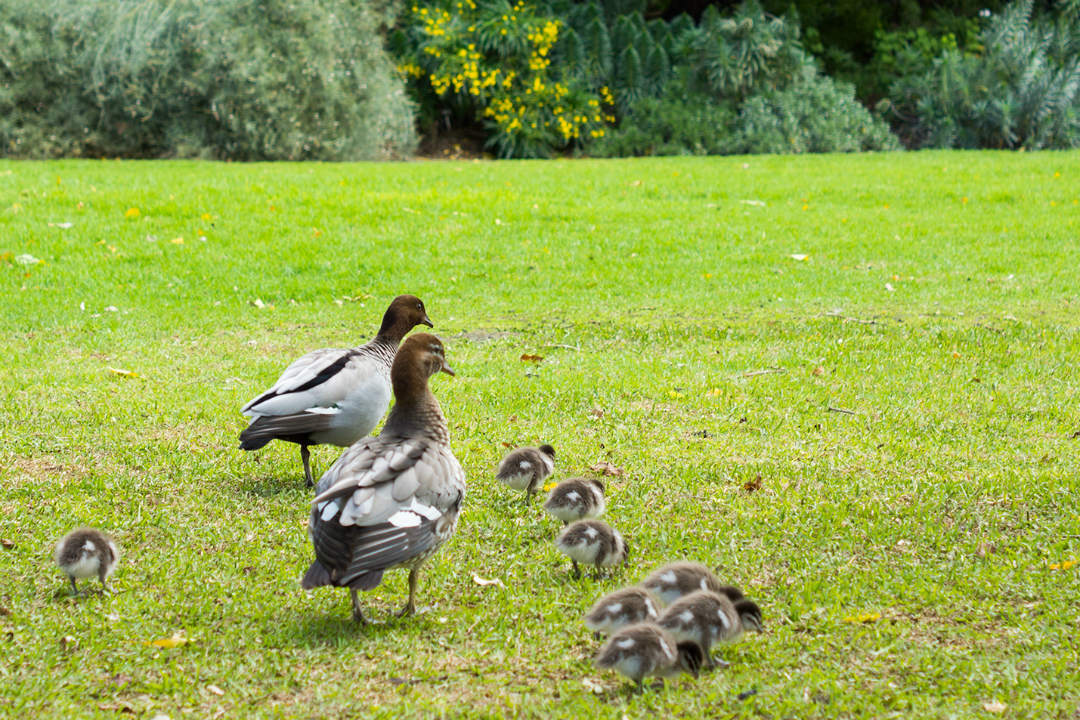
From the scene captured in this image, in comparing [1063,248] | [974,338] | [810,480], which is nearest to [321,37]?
[1063,248]

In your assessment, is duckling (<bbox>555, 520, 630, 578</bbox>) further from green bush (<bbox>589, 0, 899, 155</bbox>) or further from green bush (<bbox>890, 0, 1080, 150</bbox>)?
green bush (<bbox>890, 0, 1080, 150</bbox>)

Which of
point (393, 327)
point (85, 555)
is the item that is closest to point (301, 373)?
point (393, 327)

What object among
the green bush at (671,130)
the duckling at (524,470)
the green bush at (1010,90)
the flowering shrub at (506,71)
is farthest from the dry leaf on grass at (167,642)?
the green bush at (1010,90)

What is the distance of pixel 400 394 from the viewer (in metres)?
5.04

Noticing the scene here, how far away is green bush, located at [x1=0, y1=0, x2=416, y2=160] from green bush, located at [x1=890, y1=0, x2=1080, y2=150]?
15.0 m

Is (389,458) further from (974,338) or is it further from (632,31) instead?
(632,31)

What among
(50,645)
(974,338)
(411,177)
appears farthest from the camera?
(411,177)

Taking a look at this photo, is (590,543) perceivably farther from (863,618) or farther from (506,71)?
(506,71)

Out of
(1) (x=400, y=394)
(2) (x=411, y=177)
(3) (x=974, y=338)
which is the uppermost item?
(1) (x=400, y=394)

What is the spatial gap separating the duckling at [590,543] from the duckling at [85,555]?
2009 millimetres

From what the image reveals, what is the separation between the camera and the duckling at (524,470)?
5910 mm

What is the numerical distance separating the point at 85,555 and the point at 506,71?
975 inches

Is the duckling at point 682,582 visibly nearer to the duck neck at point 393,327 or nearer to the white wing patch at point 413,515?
the white wing patch at point 413,515

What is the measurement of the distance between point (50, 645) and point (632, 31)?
27.1 metres
